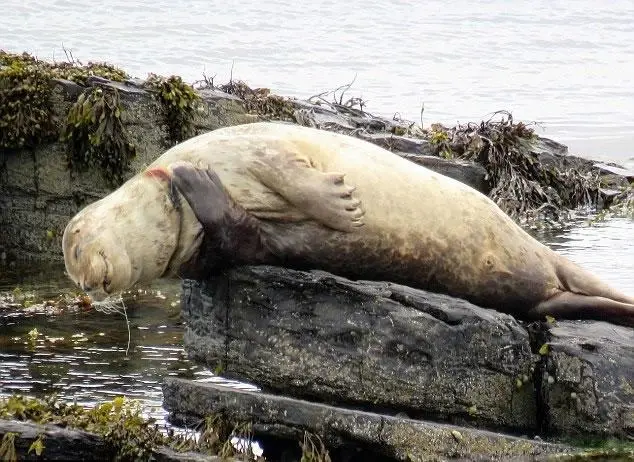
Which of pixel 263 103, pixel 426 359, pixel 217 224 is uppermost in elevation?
pixel 263 103

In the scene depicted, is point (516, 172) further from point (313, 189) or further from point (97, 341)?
point (313, 189)

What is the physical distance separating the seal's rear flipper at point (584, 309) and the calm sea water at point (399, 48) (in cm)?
1108

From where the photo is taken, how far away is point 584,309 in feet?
24.4

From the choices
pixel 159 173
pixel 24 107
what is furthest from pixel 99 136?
pixel 159 173

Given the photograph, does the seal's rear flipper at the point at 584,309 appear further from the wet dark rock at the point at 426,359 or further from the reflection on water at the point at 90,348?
the reflection on water at the point at 90,348

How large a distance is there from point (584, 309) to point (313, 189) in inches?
63.7

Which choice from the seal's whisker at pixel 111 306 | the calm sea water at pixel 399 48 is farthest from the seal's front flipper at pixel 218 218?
the calm sea water at pixel 399 48

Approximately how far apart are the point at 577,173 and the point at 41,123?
5274 mm

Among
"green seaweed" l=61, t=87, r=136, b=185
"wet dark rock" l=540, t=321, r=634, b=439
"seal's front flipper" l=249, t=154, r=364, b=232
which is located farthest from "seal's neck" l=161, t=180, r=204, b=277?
"green seaweed" l=61, t=87, r=136, b=185

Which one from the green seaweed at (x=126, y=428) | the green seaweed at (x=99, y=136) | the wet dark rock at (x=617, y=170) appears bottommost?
the green seaweed at (x=126, y=428)

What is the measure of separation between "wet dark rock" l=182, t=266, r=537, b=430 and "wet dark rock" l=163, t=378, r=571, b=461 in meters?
0.26

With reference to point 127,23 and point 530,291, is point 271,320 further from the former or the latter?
point 127,23

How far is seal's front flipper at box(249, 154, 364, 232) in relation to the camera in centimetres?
679

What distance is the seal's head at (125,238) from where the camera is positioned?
6719 millimetres
